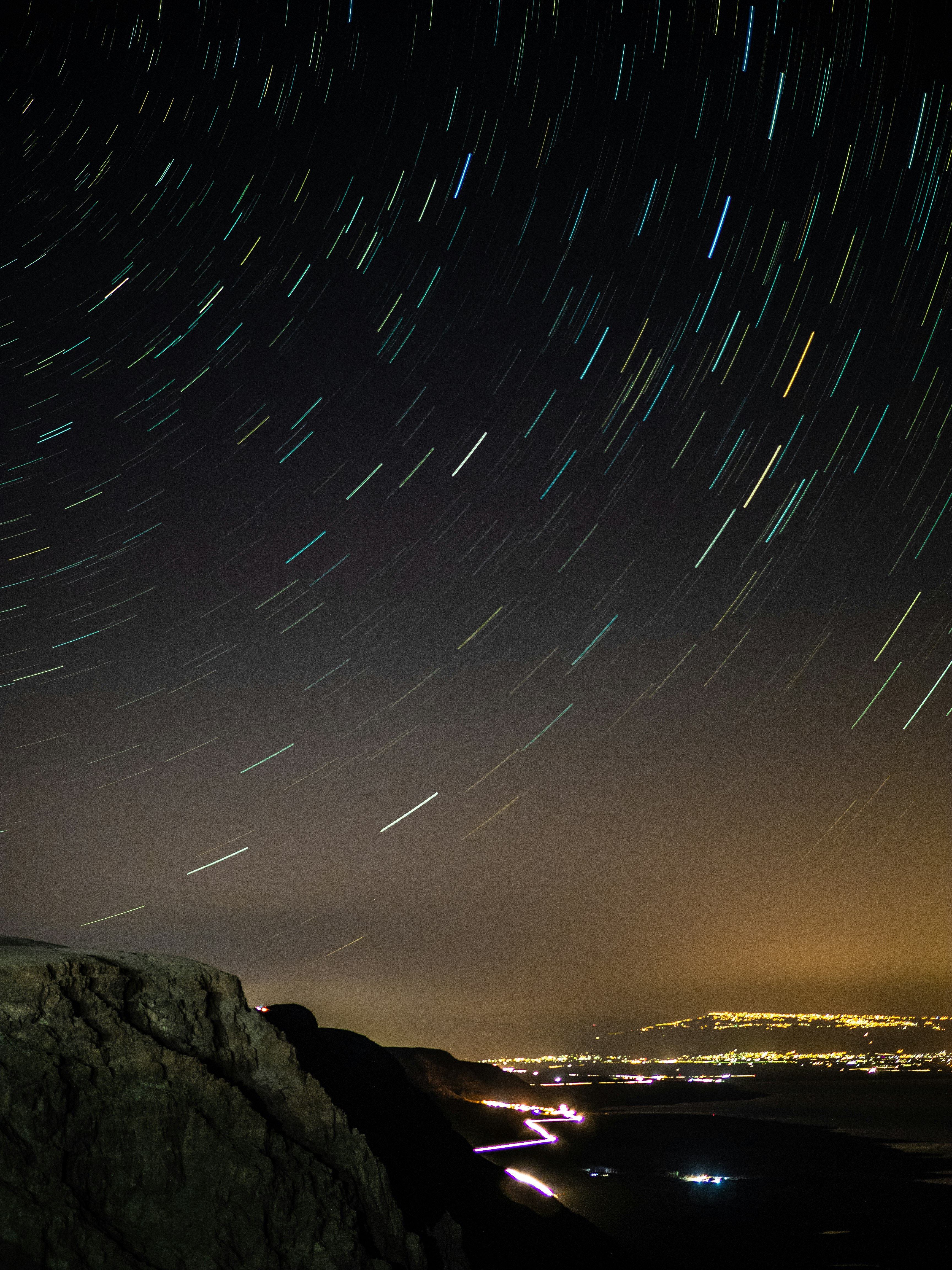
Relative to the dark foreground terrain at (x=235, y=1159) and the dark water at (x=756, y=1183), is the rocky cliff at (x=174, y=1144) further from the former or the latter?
the dark water at (x=756, y=1183)

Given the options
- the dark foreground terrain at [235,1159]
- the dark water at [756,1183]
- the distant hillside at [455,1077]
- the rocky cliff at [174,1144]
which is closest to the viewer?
the rocky cliff at [174,1144]

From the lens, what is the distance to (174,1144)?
15109 mm

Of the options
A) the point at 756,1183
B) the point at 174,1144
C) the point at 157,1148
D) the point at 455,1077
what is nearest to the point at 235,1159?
the point at 174,1144

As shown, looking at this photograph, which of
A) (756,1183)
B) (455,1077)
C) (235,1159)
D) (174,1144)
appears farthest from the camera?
(455,1077)

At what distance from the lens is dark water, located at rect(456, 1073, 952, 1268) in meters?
29.3

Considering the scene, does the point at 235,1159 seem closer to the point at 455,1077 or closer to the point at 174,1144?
the point at 174,1144

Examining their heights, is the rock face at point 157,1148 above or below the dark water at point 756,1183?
above

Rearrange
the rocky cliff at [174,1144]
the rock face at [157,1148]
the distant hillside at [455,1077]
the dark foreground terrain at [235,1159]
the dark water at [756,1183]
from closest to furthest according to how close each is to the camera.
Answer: the rock face at [157,1148]
the rocky cliff at [174,1144]
the dark foreground terrain at [235,1159]
the dark water at [756,1183]
the distant hillside at [455,1077]

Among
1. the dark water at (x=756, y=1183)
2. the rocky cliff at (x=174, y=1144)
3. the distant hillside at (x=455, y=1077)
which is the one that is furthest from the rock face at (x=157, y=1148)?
the distant hillside at (x=455, y=1077)

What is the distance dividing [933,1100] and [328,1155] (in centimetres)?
13406

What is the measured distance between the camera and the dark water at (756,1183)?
29.3 meters

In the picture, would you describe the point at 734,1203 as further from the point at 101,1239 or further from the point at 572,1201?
the point at 101,1239

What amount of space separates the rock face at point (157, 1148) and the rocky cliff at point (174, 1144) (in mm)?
24

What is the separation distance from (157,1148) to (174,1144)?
0.30 meters
